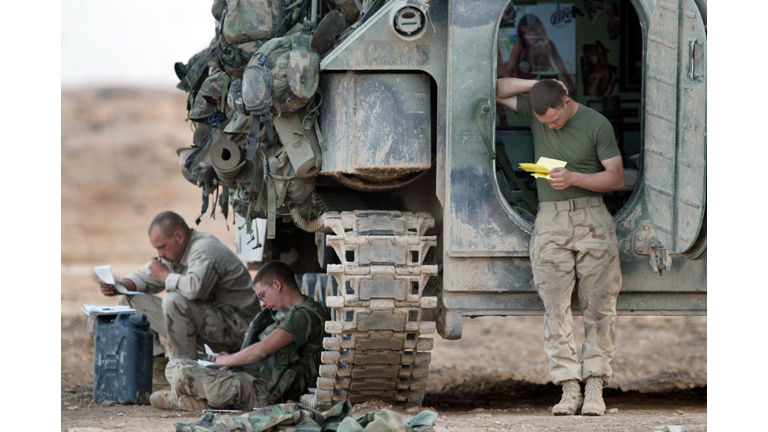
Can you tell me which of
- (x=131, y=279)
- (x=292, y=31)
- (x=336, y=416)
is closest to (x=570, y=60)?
(x=292, y=31)

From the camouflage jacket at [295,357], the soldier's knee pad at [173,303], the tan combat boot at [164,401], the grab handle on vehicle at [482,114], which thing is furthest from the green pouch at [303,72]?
the soldier's knee pad at [173,303]

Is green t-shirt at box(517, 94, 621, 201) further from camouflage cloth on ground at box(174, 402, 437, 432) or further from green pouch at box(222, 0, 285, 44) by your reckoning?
green pouch at box(222, 0, 285, 44)

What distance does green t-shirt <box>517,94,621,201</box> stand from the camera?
19.0 feet

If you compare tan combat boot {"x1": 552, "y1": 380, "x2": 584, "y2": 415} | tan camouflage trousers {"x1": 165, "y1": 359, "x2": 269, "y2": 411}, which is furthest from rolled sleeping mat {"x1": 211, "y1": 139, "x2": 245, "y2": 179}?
tan combat boot {"x1": 552, "y1": 380, "x2": 584, "y2": 415}

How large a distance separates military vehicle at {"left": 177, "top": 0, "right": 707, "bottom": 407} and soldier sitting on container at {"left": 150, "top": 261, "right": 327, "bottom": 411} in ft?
2.37

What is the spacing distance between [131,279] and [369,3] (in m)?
3.60

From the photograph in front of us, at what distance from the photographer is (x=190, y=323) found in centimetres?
781

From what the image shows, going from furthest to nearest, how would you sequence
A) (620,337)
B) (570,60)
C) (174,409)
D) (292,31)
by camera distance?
(620,337) → (570,60) → (174,409) → (292,31)

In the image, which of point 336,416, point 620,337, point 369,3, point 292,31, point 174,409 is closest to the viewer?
point 336,416

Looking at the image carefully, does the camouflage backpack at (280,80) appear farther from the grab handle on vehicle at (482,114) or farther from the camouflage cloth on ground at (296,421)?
the camouflage cloth on ground at (296,421)

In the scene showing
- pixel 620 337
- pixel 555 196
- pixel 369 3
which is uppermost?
pixel 369 3

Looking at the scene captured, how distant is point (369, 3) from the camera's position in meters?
6.04

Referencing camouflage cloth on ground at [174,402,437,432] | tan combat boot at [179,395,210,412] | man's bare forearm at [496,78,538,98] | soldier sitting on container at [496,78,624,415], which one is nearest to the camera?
camouflage cloth on ground at [174,402,437,432]

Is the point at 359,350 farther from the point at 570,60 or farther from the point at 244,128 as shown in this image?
the point at 570,60
